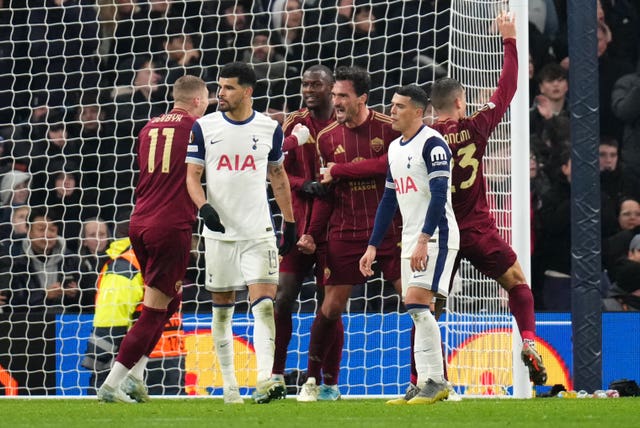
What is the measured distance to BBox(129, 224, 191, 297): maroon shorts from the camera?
802 cm

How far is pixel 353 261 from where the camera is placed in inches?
334

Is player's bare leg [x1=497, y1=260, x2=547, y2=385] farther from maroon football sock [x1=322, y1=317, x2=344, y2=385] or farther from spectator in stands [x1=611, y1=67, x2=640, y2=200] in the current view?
spectator in stands [x1=611, y1=67, x2=640, y2=200]

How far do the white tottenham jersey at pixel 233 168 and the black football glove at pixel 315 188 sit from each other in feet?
2.79

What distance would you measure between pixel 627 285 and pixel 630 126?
1574 mm

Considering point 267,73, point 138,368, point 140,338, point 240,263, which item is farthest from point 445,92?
point 267,73

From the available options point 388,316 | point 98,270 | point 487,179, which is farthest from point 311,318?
point 98,270

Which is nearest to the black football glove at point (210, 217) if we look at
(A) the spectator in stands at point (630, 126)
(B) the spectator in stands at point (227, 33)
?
(B) the spectator in stands at point (227, 33)

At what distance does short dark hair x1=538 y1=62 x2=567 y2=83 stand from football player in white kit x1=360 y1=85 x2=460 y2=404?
14.2 ft

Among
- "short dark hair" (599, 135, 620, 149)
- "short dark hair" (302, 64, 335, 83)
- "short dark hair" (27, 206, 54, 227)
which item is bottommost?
"short dark hair" (27, 206, 54, 227)

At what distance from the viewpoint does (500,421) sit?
617 centimetres

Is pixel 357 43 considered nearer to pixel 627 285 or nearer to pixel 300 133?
pixel 627 285

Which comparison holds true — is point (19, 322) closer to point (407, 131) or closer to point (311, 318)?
point (311, 318)

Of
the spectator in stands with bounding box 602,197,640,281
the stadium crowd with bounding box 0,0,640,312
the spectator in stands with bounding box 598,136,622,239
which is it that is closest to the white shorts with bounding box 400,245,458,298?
the stadium crowd with bounding box 0,0,640,312

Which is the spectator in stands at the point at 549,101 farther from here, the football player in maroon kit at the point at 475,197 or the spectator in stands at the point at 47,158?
the spectator in stands at the point at 47,158
